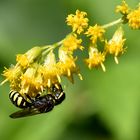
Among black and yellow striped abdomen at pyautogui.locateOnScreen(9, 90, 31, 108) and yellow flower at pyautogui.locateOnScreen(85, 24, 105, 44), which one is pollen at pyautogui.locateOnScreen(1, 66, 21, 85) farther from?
yellow flower at pyautogui.locateOnScreen(85, 24, 105, 44)

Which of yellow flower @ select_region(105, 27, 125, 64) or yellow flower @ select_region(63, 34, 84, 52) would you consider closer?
yellow flower @ select_region(63, 34, 84, 52)

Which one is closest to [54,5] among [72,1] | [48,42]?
[48,42]

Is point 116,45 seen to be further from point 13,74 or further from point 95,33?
point 13,74

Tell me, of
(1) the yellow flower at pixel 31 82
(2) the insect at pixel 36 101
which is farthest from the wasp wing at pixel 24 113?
(1) the yellow flower at pixel 31 82

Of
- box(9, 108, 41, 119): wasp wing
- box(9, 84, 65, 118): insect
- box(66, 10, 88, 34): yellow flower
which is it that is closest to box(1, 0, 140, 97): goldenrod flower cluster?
box(66, 10, 88, 34): yellow flower

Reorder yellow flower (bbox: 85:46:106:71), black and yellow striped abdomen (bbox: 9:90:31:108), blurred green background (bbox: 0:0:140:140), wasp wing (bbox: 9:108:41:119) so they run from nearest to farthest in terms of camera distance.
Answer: yellow flower (bbox: 85:46:106:71) → black and yellow striped abdomen (bbox: 9:90:31:108) → wasp wing (bbox: 9:108:41:119) → blurred green background (bbox: 0:0:140:140)

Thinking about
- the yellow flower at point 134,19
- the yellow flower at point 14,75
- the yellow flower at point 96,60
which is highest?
the yellow flower at point 14,75

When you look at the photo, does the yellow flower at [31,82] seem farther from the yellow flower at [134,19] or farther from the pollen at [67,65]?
the yellow flower at [134,19]

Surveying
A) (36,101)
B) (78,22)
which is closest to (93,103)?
(36,101)
